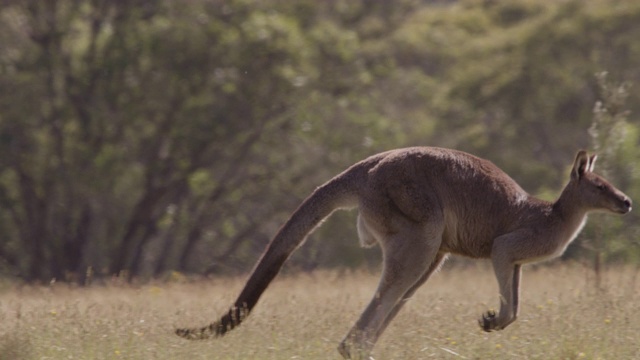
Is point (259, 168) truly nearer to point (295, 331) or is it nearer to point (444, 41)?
point (444, 41)

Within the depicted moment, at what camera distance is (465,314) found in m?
9.16

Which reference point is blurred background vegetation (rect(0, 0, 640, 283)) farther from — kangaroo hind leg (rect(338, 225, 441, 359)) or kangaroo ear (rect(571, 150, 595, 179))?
kangaroo hind leg (rect(338, 225, 441, 359))

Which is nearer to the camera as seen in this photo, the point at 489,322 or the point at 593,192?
the point at 489,322

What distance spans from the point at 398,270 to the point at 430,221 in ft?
1.29

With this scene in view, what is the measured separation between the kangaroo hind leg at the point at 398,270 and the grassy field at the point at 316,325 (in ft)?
0.87

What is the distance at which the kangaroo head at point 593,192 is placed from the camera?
806 cm

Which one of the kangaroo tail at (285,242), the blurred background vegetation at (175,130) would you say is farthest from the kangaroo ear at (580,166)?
the blurred background vegetation at (175,130)

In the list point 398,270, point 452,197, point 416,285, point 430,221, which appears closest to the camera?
point 398,270

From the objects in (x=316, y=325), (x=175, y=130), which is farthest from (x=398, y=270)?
(x=175, y=130)

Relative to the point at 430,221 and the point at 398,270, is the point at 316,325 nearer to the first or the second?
the point at 398,270

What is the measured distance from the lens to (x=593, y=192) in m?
8.07

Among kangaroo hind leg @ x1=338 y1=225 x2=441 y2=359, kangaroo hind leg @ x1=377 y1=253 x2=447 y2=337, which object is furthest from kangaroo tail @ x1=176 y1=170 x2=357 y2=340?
kangaroo hind leg @ x1=377 y1=253 x2=447 y2=337

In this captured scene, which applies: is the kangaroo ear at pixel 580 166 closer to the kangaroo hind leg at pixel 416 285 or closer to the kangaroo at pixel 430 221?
the kangaroo at pixel 430 221

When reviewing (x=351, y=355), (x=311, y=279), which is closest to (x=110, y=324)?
(x=351, y=355)
